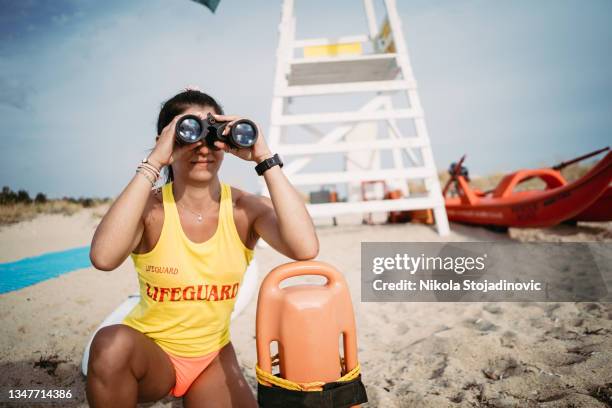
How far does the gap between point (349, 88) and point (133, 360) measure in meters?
4.70

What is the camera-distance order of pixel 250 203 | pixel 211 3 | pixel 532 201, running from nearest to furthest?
pixel 250 203, pixel 532 201, pixel 211 3

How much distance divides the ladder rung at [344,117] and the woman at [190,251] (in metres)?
3.48

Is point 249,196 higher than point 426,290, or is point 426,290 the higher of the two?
point 249,196

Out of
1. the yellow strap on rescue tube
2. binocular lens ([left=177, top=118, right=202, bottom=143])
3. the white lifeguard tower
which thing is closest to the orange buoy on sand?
the yellow strap on rescue tube

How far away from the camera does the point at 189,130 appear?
1270 mm

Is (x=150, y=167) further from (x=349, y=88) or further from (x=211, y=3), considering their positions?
(x=211, y=3)

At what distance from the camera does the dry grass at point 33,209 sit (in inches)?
161

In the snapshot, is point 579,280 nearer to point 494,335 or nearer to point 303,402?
point 494,335

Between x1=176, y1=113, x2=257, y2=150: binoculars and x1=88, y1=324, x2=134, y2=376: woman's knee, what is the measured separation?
75cm

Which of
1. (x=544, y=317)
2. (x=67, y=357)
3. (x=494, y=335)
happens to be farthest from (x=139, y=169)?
(x=544, y=317)

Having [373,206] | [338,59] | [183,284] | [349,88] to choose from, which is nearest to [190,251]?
[183,284]

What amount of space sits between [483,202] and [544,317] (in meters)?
2.88

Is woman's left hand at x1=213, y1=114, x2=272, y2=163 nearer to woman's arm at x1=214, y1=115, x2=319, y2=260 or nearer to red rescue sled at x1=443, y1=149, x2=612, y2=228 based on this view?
woman's arm at x1=214, y1=115, x2=319, y2=260

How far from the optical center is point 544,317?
2.23m
